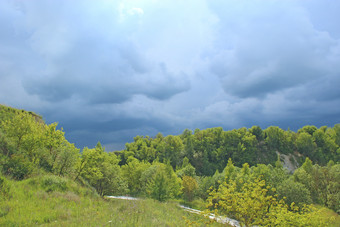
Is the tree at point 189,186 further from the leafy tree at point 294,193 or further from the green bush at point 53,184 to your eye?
the green bush at point 53,184

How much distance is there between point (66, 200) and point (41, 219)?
4.46 m

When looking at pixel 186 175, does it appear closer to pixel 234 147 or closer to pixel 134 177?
pixel 134 177

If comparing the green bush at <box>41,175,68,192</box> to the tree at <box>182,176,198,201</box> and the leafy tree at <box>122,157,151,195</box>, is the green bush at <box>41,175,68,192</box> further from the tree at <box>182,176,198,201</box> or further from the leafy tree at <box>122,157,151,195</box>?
the leafy tree at <box>122,157,151,195</box>

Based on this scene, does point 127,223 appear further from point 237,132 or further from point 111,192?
point 237,132

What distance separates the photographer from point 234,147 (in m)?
133

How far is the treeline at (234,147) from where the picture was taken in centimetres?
12131

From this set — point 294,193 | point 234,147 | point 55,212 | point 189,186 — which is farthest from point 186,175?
point 234,147

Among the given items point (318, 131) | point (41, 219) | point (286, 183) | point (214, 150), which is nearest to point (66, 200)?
point (41, 219)

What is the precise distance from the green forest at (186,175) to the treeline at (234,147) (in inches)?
24.4

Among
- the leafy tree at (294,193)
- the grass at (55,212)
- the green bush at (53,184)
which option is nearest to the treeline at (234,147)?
the leafy tree at (294,193)

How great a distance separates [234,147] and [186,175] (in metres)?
71.1

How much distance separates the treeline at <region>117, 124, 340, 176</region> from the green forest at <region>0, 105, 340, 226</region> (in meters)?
0.62

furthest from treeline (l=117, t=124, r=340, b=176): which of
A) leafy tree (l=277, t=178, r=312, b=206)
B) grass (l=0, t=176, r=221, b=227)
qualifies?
grass (l=0, t=176, r=221, b=227)

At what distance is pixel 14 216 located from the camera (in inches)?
505
